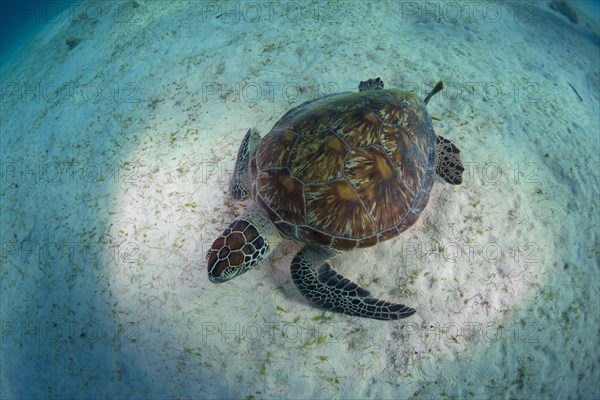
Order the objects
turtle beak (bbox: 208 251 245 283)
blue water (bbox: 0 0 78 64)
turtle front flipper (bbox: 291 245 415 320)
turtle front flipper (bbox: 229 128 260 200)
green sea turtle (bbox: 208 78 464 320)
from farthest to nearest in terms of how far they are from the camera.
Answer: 1. blue water (bbox: 0 0 78 64)
2. turtle front flipper (bbox: 229 128 260 200)
3. turtle front flipper (bbox: 291 245 415 320)
4. green sea turtle (bbox: 208 78 464 320)
5. turtle beak (bbox: 208 251 245 283)

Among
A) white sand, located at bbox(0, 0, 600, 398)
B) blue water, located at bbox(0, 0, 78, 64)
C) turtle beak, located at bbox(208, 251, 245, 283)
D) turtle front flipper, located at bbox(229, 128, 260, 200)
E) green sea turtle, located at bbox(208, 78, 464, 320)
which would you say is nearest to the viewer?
turtle beak, located at bbox(208, 251, 245, 283)

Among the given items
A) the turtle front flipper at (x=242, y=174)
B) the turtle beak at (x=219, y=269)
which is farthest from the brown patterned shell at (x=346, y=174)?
the turtle beak at (x=219, y=269)

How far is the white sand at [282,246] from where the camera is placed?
2.74m

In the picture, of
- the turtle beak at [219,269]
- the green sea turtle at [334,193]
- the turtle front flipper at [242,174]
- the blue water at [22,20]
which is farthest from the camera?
the blue water at [22,20]

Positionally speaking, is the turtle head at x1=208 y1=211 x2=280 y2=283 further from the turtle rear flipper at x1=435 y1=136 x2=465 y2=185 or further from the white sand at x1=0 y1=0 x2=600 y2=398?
the turtle rear flipper at x1=435 y1=136 x2=465 y2=185

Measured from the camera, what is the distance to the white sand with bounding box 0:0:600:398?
2.74 meters

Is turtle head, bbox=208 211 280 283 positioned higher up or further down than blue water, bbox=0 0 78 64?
higher up

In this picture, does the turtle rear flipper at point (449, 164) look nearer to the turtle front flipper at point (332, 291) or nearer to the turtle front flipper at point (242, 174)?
the turtle front flipper at point (332, 291)

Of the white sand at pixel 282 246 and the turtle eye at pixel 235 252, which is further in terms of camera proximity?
the white sand at pixel 282 246

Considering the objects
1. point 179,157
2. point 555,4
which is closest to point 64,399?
point 179,157

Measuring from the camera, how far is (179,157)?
3.80 metres

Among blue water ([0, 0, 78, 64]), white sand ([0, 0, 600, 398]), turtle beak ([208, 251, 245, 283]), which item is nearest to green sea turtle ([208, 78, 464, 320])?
turtle beak ([208, 251, 245, 283])

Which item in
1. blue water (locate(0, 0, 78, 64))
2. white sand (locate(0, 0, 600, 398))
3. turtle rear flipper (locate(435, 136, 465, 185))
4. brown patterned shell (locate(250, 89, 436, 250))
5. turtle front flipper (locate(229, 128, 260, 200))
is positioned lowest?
blue water (locate(0, 0, 78, 64))

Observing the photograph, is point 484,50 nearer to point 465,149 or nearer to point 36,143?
point 465,149
